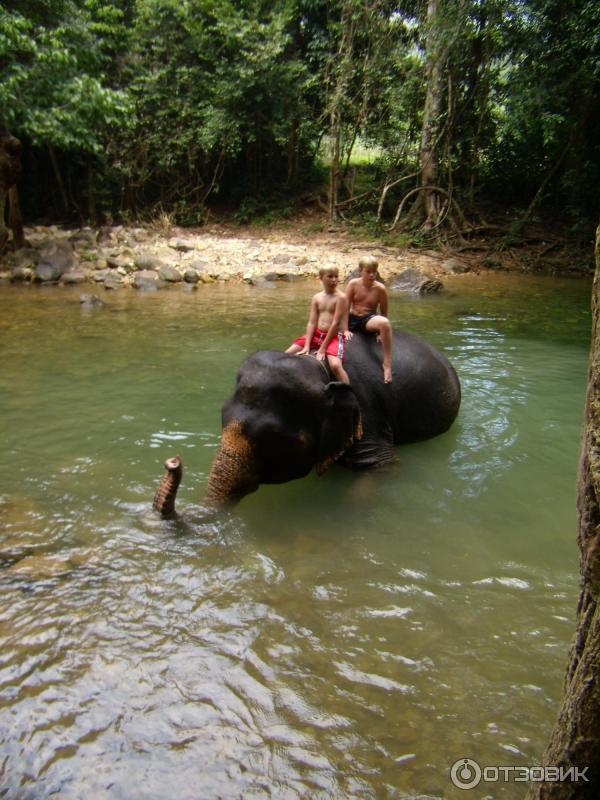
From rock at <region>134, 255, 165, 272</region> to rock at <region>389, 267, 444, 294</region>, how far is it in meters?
5.55

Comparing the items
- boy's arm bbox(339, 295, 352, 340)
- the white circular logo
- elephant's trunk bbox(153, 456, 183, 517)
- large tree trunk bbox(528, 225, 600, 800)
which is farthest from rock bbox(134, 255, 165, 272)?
large tree trunk bbox(528, 225, 600, 800)

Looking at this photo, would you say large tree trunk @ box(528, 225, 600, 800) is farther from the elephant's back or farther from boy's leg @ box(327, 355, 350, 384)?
the elephant's back

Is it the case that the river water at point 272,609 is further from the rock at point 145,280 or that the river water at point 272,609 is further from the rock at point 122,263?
the rock at point 122,263

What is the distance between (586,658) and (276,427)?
2626mm

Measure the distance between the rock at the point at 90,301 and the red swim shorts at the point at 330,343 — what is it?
6.89 meters

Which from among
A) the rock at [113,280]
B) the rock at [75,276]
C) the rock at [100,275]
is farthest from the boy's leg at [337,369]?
the rock at [75,276]

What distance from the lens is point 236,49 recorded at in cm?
1806

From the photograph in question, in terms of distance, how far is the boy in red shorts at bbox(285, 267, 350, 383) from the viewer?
482cm

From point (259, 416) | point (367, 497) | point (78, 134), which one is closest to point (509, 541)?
point (367, 497)

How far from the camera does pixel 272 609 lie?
3.15 m

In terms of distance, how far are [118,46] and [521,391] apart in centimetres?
1636

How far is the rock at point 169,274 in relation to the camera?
13.6 m

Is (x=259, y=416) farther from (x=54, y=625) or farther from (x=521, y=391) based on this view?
(x=521, y=391)

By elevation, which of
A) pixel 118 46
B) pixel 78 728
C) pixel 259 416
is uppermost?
pixel 118 46
